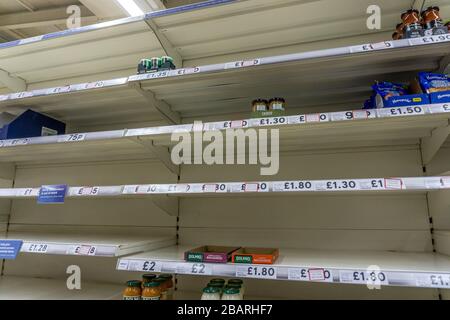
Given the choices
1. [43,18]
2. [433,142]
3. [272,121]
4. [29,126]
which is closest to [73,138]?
[29,126]

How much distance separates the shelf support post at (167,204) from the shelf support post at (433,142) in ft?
4.42

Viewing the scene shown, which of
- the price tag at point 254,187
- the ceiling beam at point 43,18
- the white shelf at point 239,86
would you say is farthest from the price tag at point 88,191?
the ceiling beam at point 43,18

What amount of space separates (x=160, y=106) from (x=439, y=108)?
4.30 ft

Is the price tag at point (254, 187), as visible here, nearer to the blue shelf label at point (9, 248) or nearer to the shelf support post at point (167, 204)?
the shelf support post at point (167, 204)

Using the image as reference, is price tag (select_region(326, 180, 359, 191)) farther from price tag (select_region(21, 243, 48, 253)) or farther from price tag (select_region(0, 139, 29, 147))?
price tag (select_region(0, 139, 29, 147))

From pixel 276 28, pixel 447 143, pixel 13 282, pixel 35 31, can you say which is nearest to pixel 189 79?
pixel 276 28

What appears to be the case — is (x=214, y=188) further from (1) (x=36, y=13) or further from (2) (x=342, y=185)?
(1) (x=36, y=13)

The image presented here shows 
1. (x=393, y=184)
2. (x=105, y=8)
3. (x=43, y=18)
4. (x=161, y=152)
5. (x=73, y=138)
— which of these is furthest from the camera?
(x=43, y=18)

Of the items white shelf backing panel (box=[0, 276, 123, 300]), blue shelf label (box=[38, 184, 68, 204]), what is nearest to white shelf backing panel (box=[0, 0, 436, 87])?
blue shelf label (box=[38, 184, 68, 204])

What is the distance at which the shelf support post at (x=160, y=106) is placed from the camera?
4.90 feet

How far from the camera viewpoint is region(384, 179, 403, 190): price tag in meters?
1.02

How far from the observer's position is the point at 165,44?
1695mm
